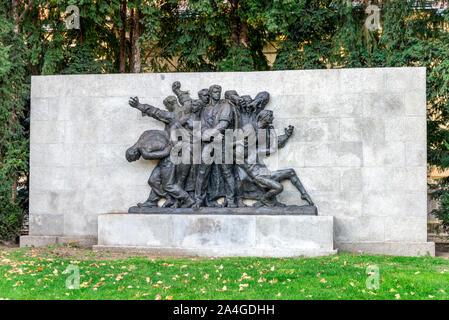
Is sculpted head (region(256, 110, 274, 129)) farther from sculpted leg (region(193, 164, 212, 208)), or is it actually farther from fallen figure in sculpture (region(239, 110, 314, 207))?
sculpted leg (region(193, 164, 212, 208))

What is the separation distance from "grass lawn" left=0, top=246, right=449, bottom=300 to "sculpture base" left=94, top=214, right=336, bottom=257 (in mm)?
624

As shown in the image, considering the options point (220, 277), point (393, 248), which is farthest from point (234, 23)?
point (220, 277)

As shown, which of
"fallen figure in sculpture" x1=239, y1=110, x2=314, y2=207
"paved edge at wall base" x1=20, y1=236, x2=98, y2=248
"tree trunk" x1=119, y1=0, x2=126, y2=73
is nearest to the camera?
"fallen figure in sculpture" x1=239, y1=110, x2=314, y2=207

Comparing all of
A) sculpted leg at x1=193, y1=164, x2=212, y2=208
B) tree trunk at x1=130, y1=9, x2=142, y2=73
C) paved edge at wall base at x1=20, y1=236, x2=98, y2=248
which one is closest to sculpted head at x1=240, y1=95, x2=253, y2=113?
sculpted leg at x1=193, y1=164, x2=212, y2=208

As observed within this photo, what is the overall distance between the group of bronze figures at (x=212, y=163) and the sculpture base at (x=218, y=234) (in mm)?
533

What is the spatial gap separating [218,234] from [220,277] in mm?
2836

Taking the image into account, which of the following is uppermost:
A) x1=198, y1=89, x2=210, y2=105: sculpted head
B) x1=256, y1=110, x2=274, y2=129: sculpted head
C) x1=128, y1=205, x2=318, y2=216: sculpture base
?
x1=198, y1=89, x2=210, y2=105: sculpted head

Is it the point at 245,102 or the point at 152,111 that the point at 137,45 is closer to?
the point at 152,111

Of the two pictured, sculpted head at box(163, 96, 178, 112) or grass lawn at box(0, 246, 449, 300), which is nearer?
grass lawn at box(0, 246, 449, 300)

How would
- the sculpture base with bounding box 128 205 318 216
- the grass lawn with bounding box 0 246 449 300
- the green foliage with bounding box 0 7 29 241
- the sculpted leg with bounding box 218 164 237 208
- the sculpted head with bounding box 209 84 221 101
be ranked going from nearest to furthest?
the grass lawn with bounding box 0 246 449 300, the sculpture base with bounding box 128 205 318 216, the sculpted leg with bounding box 218 164 237 208, the sculpted head with bounding box 209 84 221 101, the green foliage with bounding box 0 7 29 241

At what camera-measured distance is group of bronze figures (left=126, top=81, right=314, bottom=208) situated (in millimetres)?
12031

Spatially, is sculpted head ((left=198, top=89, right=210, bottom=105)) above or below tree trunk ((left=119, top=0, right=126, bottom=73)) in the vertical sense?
below

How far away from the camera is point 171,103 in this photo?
12.5m

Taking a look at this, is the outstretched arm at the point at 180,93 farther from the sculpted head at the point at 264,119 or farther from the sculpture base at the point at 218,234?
the sculpture base at the point at 218,234
